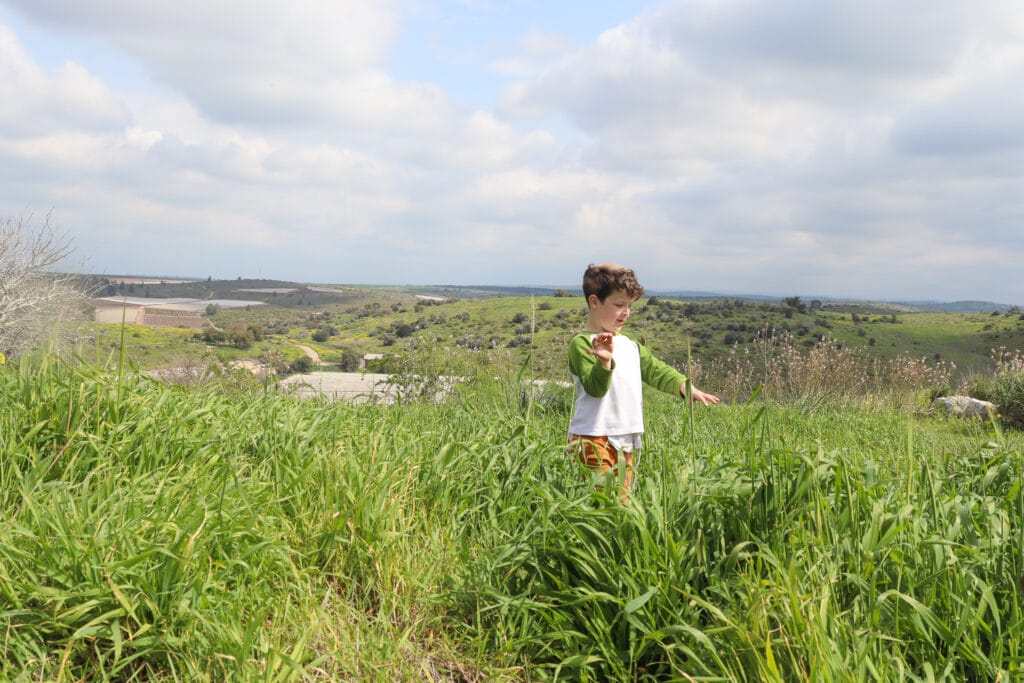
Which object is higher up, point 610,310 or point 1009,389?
point 610,310

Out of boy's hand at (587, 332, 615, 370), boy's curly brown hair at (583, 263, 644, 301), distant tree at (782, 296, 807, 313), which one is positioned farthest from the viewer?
distant tree at (782, 296, 807, 313)

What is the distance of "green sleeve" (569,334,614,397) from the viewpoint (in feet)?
11.7

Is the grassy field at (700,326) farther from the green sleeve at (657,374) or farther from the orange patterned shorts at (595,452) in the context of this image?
the orange patterned shorts at (595,452)

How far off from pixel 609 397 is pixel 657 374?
2.13ft

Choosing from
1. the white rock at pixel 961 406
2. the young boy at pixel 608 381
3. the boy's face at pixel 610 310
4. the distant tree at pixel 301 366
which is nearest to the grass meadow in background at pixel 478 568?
the young boy at pixel 608 381

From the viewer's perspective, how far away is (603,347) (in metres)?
3.47

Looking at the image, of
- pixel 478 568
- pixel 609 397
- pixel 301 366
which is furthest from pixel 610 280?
pixel 301 366

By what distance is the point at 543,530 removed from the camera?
2.64 metres

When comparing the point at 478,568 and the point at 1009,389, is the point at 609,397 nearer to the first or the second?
the point at 478,568

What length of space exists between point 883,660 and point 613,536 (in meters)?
0.96

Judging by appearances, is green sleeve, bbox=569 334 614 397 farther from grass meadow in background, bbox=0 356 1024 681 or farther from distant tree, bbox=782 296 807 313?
distant tree, bbox=782 296 807 313

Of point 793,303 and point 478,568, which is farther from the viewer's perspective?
point 793,303

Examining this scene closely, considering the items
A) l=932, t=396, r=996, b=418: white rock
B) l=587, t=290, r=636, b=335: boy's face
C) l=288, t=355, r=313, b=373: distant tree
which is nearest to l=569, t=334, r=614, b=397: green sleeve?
l=587, t=290, r=636, b=335: boy's face

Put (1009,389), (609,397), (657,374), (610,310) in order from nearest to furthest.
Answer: (609,397) → (610,310) → (657,374) → (1009,389)
